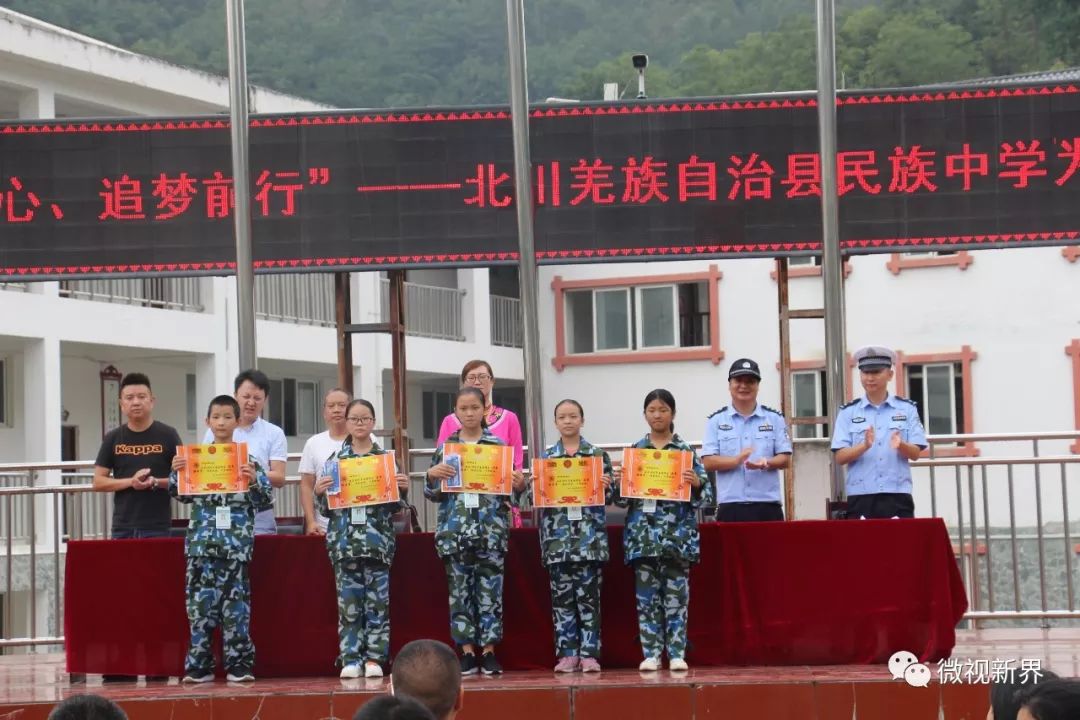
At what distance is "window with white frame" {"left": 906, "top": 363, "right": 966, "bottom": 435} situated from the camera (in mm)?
25109

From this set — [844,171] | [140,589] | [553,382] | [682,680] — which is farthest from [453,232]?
[553,382]

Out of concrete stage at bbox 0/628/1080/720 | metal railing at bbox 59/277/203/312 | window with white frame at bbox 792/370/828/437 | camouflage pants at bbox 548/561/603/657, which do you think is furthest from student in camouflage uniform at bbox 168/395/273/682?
window with white frame at bbox 792/370/828/437

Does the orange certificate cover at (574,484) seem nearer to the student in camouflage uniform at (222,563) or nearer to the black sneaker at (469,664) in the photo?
the black sneaker at (469,664)

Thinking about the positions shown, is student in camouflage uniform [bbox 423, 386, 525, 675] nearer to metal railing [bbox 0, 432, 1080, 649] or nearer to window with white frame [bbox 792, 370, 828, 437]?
metal railing [bbox 0, 432, 1080, 649]

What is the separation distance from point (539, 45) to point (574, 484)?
138 feet

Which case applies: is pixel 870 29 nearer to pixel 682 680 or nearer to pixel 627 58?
pixel 627 58

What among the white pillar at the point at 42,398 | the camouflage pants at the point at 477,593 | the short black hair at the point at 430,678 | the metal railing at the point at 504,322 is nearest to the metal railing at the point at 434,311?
the metal railing at the point at 504,322

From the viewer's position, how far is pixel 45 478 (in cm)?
1962

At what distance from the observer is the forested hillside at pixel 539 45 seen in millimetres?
38406

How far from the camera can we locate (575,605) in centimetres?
785

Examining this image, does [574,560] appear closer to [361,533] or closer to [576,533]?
[576,533]

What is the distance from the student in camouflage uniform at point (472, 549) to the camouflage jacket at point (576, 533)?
20 centimetres

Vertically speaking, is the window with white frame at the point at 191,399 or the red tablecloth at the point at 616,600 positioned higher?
the window with white frame at the point at 191,399

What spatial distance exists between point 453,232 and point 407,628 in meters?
2.63
